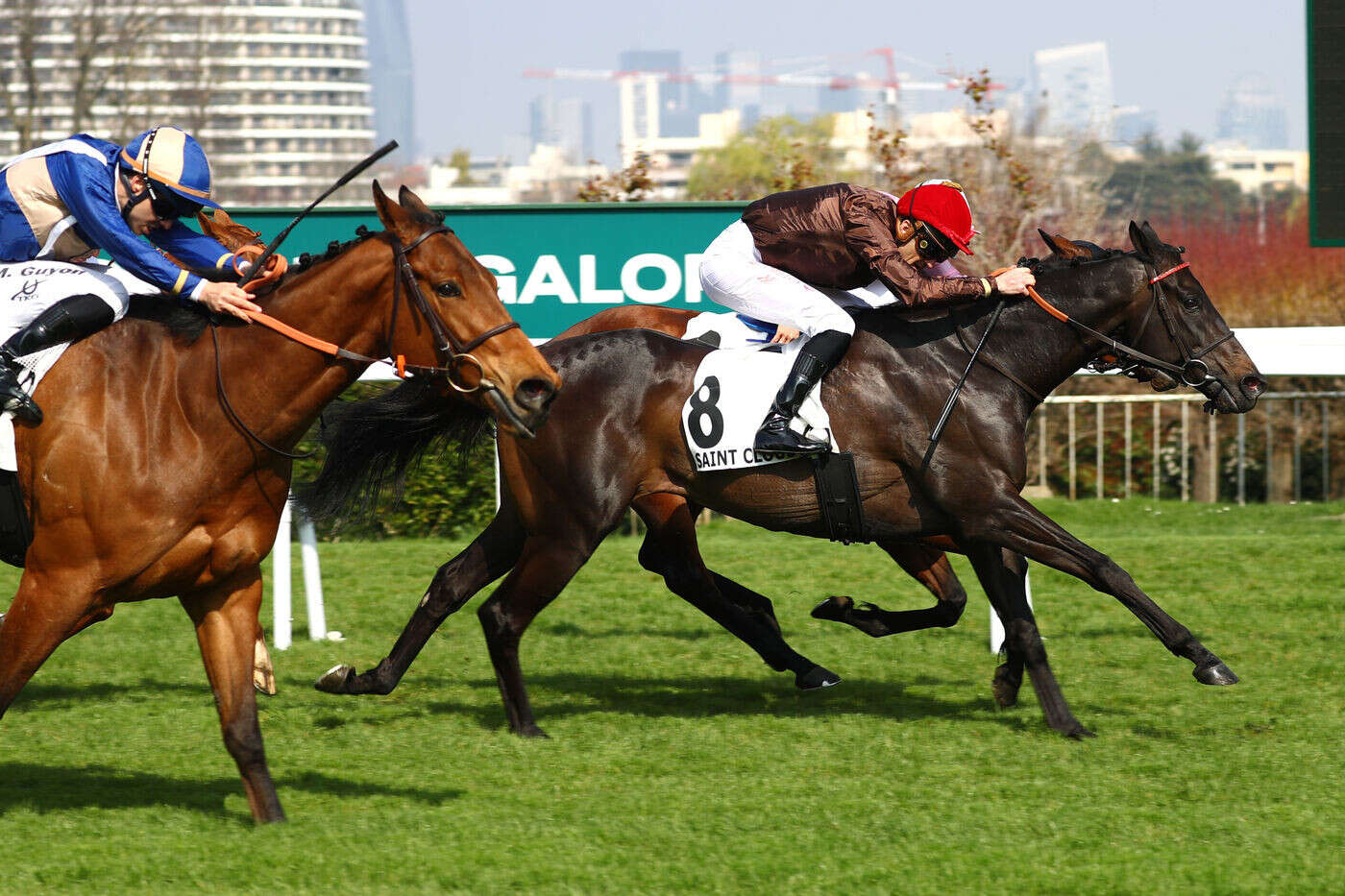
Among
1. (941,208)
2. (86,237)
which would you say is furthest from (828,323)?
(86,237)

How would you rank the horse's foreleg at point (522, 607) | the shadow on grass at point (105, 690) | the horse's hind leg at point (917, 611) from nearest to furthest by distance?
the horse's foreleg at point (522, 607) → the horse's hind leg at point (917, 611) → the shadow on grass at point (105, 690)

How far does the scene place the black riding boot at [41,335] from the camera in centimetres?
375

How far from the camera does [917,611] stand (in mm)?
5699

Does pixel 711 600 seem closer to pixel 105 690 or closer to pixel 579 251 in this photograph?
pixel 105 690

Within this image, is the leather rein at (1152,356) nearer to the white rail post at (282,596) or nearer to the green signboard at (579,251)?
the white rail post at (282,596)

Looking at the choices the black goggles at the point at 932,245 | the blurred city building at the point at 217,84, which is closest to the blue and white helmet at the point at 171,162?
the black goggles at the point at 932,245

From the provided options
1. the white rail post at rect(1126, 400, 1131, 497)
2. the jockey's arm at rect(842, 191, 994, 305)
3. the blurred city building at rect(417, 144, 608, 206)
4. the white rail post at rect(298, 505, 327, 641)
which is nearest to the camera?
the jockey's arm at rect(842, 191, 994, 305)

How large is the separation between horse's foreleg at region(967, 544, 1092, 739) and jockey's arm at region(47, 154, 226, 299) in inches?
105

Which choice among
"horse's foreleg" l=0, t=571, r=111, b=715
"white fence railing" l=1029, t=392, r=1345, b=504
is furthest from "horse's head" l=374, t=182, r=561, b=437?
"white fence railing" l=1029, t=392, r=1345, b=504

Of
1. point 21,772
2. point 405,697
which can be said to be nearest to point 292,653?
point 405,697

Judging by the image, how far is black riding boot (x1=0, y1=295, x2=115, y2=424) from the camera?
375 centimetres

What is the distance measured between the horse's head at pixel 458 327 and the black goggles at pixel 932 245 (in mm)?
1992

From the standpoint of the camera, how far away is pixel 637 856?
384cm

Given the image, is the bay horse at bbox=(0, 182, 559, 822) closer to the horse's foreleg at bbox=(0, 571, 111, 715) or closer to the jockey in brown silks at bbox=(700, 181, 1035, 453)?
the horse's foreleg at bbox=(0, 571, 111, 715)
